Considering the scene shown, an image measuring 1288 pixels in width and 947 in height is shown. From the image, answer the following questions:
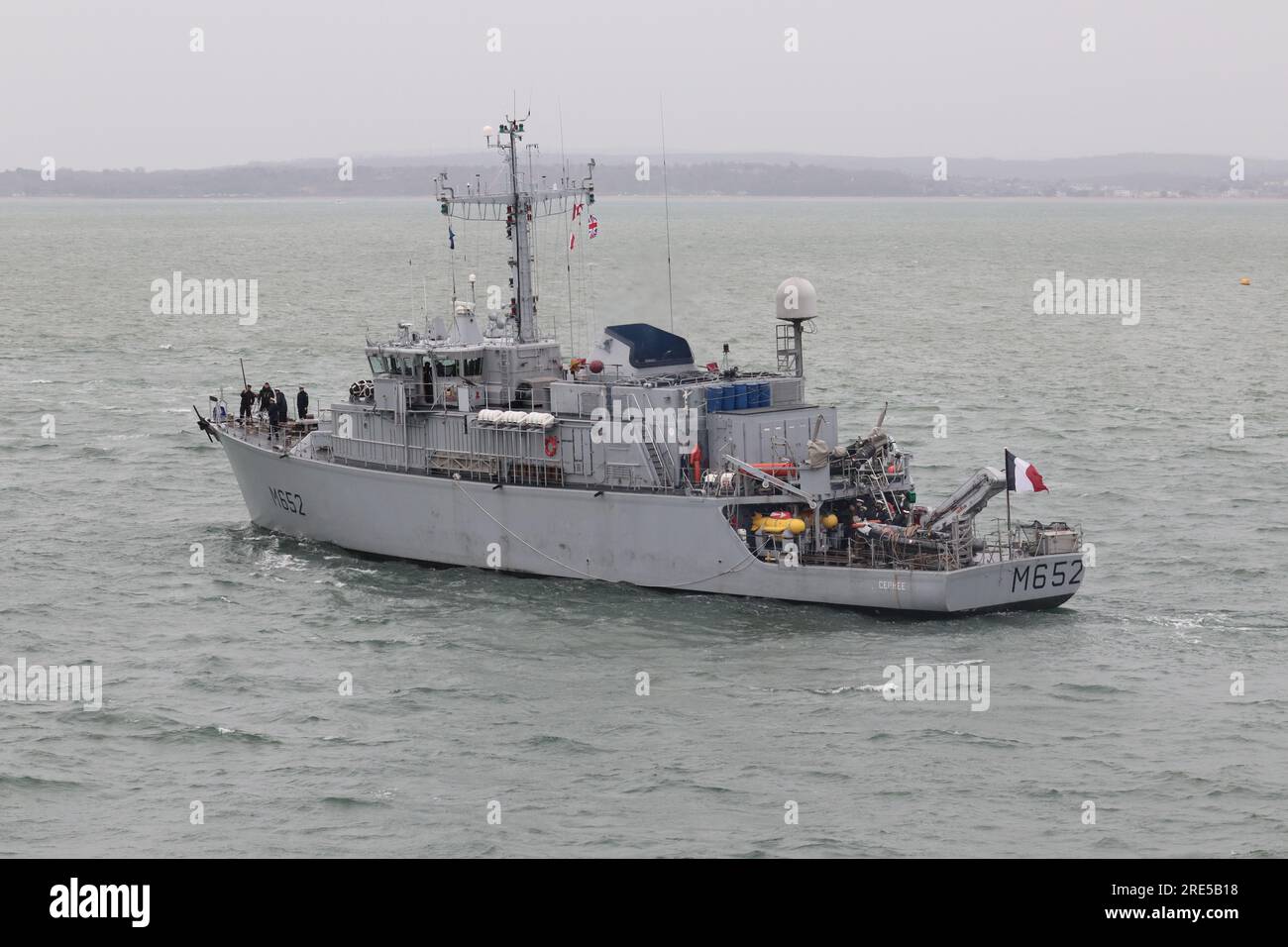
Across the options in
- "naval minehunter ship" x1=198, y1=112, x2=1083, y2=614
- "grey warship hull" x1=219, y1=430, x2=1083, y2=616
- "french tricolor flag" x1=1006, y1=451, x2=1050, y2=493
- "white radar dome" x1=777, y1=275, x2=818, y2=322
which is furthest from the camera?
"white radar dome" x1=777, y1=275, x2=818, y2=322

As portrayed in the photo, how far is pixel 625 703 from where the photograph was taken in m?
30.3

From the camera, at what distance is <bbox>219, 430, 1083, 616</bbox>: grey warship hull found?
34094 millimetres

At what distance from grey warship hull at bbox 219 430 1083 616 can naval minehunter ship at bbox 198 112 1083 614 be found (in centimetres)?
5

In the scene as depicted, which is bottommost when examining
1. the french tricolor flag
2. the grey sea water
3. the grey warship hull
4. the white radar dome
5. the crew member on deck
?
the grey sea water

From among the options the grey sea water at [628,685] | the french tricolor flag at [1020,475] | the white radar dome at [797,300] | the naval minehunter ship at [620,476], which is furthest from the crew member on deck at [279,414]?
the french tricolor flag at [1020,475]

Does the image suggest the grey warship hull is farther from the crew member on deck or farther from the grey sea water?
the crew member on deck

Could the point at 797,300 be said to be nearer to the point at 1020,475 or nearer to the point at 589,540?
the point at 1020,475

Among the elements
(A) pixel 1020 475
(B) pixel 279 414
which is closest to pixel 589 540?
(A) pixel 1020 475

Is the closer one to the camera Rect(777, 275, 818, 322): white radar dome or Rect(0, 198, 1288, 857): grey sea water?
Rect(0, 198, 1288, 857): grey sea water

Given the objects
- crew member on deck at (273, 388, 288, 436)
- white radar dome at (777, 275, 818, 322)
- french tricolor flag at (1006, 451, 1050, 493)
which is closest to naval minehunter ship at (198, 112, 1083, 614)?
white radar dome at (777, 275, 818, 322)

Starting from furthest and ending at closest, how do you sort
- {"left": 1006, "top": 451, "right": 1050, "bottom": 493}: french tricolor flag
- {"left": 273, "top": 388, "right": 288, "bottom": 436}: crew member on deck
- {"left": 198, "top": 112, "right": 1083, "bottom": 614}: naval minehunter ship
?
{"left": 273, "top": 388, "right": 288, "bottom": 436}: crew member on deck
{"left": 198, "top": 112, "right": 1083, "bottom": 614}: naval minehunter ship
{"left": 1006, "top": 451, "right": 1050, "bottom": 493}: french tricolor flag

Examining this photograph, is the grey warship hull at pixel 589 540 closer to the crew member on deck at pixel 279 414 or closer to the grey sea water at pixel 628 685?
the grey sea water at pixel 628 685
